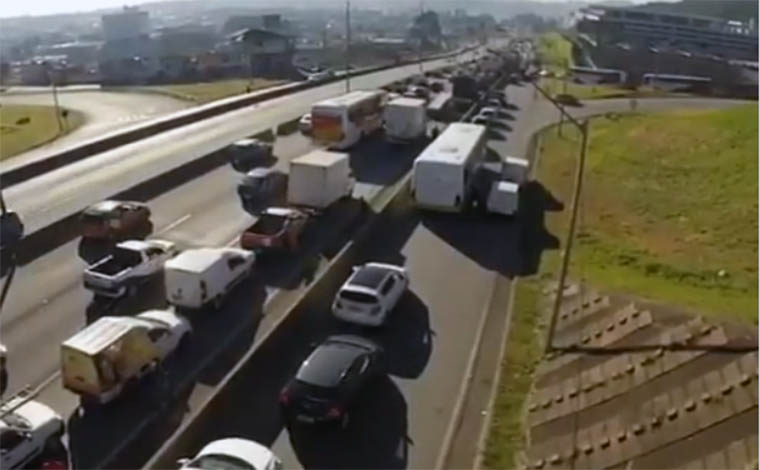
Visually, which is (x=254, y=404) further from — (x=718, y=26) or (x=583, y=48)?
(x=718, y=26)

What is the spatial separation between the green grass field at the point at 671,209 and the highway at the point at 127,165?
15.4 metres

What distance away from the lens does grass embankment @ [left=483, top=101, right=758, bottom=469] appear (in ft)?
52.5

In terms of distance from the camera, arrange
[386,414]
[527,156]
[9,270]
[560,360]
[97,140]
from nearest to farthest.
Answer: [386,414] < [560,360] < [9,270] < [97,140] < [527,156]

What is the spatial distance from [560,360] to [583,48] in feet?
389

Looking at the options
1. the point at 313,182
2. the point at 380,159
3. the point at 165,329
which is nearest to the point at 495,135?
the point at 380,159

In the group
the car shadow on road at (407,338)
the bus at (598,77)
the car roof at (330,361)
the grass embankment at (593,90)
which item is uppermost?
the car roof at (330,361)

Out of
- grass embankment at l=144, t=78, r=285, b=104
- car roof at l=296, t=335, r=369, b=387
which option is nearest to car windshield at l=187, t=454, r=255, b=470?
car roof at l=296, t=335, r=369, b=387

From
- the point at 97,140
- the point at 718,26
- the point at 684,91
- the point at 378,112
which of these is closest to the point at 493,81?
the point at 684,91

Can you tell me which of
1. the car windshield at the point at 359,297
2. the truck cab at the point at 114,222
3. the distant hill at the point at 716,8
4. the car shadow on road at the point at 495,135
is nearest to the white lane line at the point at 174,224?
the truck cab at the point at 114,222

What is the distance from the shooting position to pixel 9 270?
775 inches

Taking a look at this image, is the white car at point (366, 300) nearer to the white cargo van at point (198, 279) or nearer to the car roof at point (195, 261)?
the white cargo van at point (198, 279)

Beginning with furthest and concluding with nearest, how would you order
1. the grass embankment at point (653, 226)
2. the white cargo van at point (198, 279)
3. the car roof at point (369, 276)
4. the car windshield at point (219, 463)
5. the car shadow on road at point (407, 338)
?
the car roof at point (369, 276), the white cargo van at point (198, 279), the grass embankment at point (653, 226), the car shadow on road at point (407, 338), the car windshield at point (219, 463)

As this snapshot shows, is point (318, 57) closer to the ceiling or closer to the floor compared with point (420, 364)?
closer to the floor

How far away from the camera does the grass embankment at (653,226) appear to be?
1600cm
